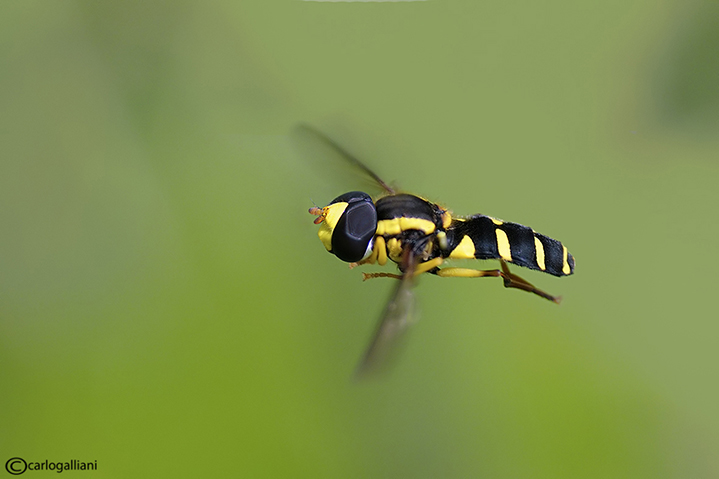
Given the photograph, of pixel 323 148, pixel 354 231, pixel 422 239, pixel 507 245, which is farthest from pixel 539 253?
pixel 323 148

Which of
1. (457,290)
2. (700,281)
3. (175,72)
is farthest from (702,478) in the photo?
(175,72)

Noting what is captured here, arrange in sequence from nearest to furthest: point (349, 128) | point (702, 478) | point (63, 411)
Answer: point (63, 411), point (702, 478), point (349, 128)

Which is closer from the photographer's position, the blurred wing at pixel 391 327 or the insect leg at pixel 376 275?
the blurred wing at pixel 391 327

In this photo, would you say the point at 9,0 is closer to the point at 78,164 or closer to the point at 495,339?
the point at 78,164

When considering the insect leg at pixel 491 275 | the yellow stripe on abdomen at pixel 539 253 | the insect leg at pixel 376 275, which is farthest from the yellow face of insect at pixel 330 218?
the yellow stripe on abdomen at pixel 539 253

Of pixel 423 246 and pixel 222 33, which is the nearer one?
pixel 423 246

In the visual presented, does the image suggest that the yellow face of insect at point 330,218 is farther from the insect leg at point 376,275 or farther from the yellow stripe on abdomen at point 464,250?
the yellow stripe on abdomen at point 464,250
